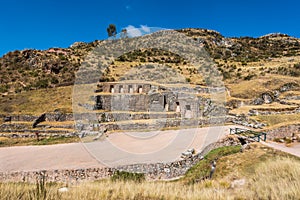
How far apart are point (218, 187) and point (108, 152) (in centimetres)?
961

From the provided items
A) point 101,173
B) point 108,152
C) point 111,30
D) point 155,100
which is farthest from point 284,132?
point 111,30

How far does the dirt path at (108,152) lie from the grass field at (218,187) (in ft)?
13.3

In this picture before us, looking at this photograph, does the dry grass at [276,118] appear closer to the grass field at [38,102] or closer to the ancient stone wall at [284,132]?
the ancient stone wall at [284,132]

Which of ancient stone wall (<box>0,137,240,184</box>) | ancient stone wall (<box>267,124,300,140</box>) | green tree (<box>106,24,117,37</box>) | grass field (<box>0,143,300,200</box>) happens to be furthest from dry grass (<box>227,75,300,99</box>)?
green tree (<box>106,24,117,37</box>)

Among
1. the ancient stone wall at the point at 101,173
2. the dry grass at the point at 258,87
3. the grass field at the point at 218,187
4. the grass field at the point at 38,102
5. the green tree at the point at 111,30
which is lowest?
the ancient stone wall at the point at 101,173

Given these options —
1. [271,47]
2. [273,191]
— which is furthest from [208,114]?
[271,47]

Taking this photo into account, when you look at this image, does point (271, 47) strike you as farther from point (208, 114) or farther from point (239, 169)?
point (239, 169)

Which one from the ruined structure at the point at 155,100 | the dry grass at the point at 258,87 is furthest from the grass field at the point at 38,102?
the dry grass at the point at 258,87

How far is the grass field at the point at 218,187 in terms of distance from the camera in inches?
146

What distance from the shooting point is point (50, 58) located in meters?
47.2

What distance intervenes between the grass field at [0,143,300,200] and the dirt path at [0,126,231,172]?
4044 millimetres

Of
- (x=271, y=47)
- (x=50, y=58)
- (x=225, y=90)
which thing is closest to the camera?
(x=225, y=90)

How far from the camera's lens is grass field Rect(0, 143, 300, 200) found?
3709mm

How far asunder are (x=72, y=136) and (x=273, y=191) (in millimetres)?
17815
